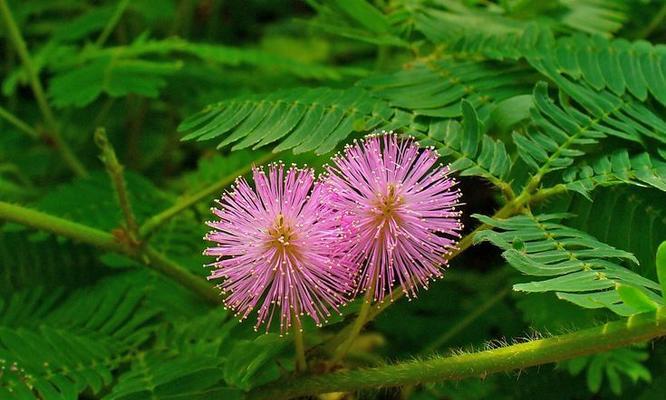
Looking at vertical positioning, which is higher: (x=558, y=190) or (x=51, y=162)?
(x=51, y=162)

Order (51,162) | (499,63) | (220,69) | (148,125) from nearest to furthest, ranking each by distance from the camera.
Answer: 1. (499,63)
2. (51,162)
3. (220,69)
4. (148,125)

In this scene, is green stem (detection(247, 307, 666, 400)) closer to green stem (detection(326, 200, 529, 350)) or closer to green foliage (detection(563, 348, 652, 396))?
green stem (detection(326, 200, 529, 350))

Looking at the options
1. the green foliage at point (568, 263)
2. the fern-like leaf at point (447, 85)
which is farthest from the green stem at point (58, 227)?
the green foliage at point (568, 263)

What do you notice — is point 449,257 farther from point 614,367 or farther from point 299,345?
point 614,367

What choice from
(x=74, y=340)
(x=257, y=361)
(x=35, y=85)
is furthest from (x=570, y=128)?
(x=35, y=85)

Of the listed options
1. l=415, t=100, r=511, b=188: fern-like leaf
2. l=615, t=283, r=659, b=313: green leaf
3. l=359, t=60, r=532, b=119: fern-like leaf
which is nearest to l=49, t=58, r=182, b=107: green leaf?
l=359, t=60, r=532, b=119: fern-like leaf

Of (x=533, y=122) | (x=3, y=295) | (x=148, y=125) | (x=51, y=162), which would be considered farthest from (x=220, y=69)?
(x=533, y=122)

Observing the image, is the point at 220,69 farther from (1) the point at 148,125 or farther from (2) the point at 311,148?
(2) the point at 311,148
